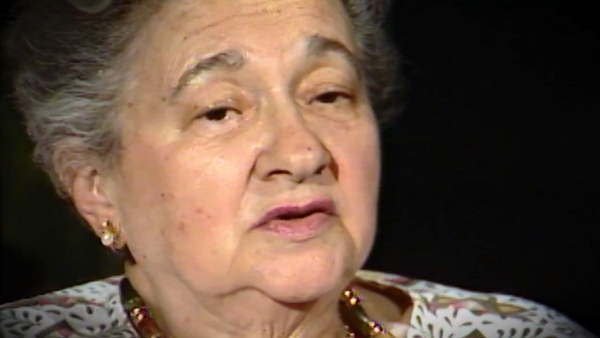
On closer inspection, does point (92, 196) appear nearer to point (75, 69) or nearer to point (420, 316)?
point (75, 69)

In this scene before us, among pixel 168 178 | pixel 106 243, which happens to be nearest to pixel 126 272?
pixel 106 243

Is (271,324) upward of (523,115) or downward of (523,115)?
downward

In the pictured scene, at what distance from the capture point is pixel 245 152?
0.79 meters

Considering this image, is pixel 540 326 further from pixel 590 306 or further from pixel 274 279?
pixel 274 279

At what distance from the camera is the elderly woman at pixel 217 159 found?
0.79 metres

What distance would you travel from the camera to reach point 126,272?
38.1 inches

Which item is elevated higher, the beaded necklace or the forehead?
the forehead

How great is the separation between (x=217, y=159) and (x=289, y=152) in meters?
0.07

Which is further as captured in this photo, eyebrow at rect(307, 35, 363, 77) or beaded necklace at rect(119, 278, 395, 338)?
beaded necklace at rect(119, 278, 395, 338)

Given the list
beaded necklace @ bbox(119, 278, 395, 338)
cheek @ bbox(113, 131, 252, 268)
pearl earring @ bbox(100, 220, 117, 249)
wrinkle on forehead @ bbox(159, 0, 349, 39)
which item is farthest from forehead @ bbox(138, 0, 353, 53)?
beaded necklace @ bbox(119, 278, 395, 338)

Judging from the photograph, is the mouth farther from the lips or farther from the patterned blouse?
the patterned blouse

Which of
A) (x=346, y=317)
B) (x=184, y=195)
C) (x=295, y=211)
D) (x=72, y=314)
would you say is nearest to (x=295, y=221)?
(x=295, y=211)

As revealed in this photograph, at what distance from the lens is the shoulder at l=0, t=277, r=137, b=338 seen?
924 millimetres

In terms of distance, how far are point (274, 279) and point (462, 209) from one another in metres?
0.28
